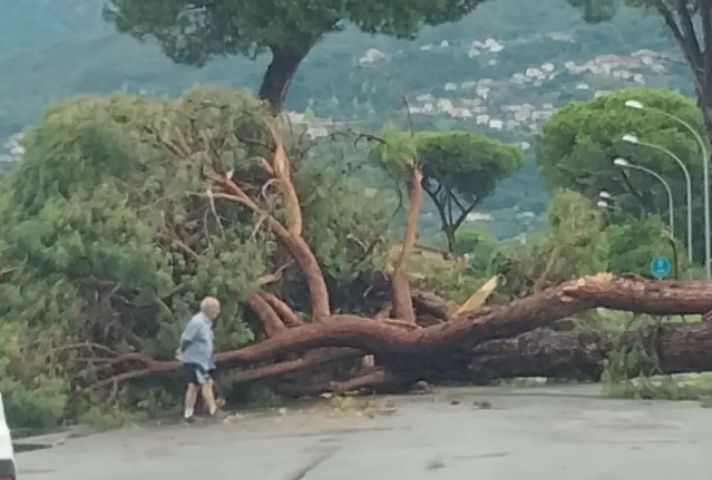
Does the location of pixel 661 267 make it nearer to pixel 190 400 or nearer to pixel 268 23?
pixel 268 23

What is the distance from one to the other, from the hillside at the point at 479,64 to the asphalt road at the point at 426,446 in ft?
211

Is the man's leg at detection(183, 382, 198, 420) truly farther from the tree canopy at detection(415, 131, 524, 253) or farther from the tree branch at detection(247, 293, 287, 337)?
the tree canopy at detection(415, 131, 524, 253)

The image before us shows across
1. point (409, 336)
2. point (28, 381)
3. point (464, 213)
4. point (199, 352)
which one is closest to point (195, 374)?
point (199, 352)

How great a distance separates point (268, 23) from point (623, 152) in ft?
142

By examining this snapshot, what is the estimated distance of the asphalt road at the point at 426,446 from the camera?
41.8 feet

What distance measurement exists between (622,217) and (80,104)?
52.4 meters

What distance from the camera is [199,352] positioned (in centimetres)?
1802

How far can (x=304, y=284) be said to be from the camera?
68.3 feet

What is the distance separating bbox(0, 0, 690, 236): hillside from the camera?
297 ft

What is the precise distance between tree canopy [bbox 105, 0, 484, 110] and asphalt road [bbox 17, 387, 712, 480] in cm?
1468

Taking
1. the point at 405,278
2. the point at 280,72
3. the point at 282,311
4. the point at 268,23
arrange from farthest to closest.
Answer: the point at 280,72 < the point at 268,23 < the point at 405,278 < the point at 282,311

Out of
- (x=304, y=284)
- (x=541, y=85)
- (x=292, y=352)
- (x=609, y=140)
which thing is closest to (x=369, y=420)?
(x=292, y=352)

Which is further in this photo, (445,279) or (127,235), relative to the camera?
(445,279)

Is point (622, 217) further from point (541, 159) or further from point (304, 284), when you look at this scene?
point (304, 284)
